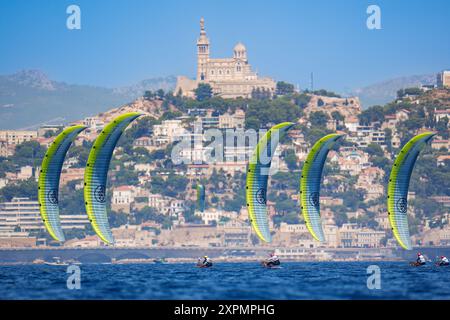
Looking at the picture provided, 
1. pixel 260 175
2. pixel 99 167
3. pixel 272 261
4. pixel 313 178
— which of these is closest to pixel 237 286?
pixel 99 167

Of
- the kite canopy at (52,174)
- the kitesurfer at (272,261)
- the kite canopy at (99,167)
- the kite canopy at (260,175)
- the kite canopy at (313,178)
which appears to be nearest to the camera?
the kite canopy at (99,167)

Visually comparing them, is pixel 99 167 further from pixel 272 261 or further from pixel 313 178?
pixel 313 178

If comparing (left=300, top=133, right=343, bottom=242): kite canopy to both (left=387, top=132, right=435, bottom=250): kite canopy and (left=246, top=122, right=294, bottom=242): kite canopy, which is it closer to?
(left=246, top=122, right=294, bottom=242): kite canopy

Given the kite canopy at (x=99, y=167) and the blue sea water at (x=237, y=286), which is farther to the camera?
the kite canopy at (x=99, y=167)

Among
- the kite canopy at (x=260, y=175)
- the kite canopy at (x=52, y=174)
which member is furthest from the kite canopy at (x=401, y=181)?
the kite canopy at (x=52, y=174)

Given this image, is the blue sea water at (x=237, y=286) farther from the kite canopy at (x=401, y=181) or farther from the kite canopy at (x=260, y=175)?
the kite canopy at (x=401, y=181)
